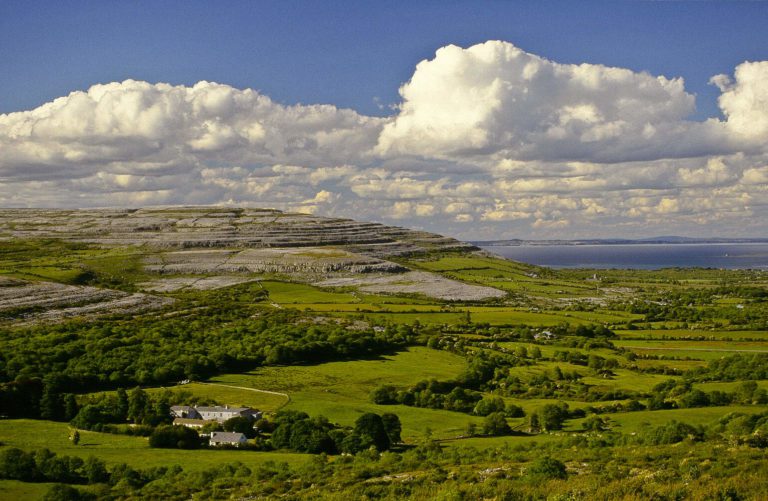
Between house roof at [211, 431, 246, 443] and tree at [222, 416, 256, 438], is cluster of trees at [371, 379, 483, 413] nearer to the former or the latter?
tree at [222, 416, 256, 438]

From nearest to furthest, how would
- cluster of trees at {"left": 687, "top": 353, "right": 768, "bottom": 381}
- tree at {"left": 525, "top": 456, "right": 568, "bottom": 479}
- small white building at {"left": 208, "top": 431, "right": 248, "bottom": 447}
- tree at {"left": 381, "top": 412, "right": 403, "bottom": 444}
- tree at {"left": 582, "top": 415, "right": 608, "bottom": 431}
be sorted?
1. tree at {"left": 525, "top": 456, "right": 568, "bottom": 479}
2. small white building at {"left": 208, "top": 431, "right": 248, "bottom": 447}
3. tree at {"left": 381, "top": 412, "right": 403, "bottom": 444}
4. tree at {"left": 582, "top": 415, "right": 608, "bottom": 431}
5. cluster of trees at {"left": 687, "top": 353, "right": 768, "bottom": 381}

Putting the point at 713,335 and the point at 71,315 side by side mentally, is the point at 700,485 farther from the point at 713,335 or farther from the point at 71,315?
the point at 71,315

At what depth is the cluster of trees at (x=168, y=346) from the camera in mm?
73438

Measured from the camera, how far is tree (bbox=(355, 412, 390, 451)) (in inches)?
1973

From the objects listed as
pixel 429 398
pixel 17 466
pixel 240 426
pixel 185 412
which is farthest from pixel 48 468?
pixel 429 398

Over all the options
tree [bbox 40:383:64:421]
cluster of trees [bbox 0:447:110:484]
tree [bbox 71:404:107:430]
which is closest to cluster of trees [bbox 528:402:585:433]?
cluster of trees [bbox 0:447:110:484]

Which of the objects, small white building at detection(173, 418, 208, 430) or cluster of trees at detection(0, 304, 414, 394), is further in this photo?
cluster of trees at detection(0, 304, 414, 394)

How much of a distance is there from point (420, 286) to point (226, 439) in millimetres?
125596

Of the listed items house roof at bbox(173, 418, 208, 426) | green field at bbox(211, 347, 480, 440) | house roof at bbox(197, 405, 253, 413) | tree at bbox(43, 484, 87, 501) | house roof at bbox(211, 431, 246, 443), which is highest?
tree at bbox(43, 484, 87, 501)

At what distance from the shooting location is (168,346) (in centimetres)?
8888

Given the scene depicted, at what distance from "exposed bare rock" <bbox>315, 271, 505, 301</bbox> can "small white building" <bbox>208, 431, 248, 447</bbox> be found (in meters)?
112

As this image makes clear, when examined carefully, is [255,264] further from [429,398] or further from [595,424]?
[595,424]

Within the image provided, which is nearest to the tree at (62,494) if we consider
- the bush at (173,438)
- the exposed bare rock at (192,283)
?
the bush at (173,438)

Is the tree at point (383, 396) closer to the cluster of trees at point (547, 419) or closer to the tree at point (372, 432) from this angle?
the cluster of trees at point (547, 419)
